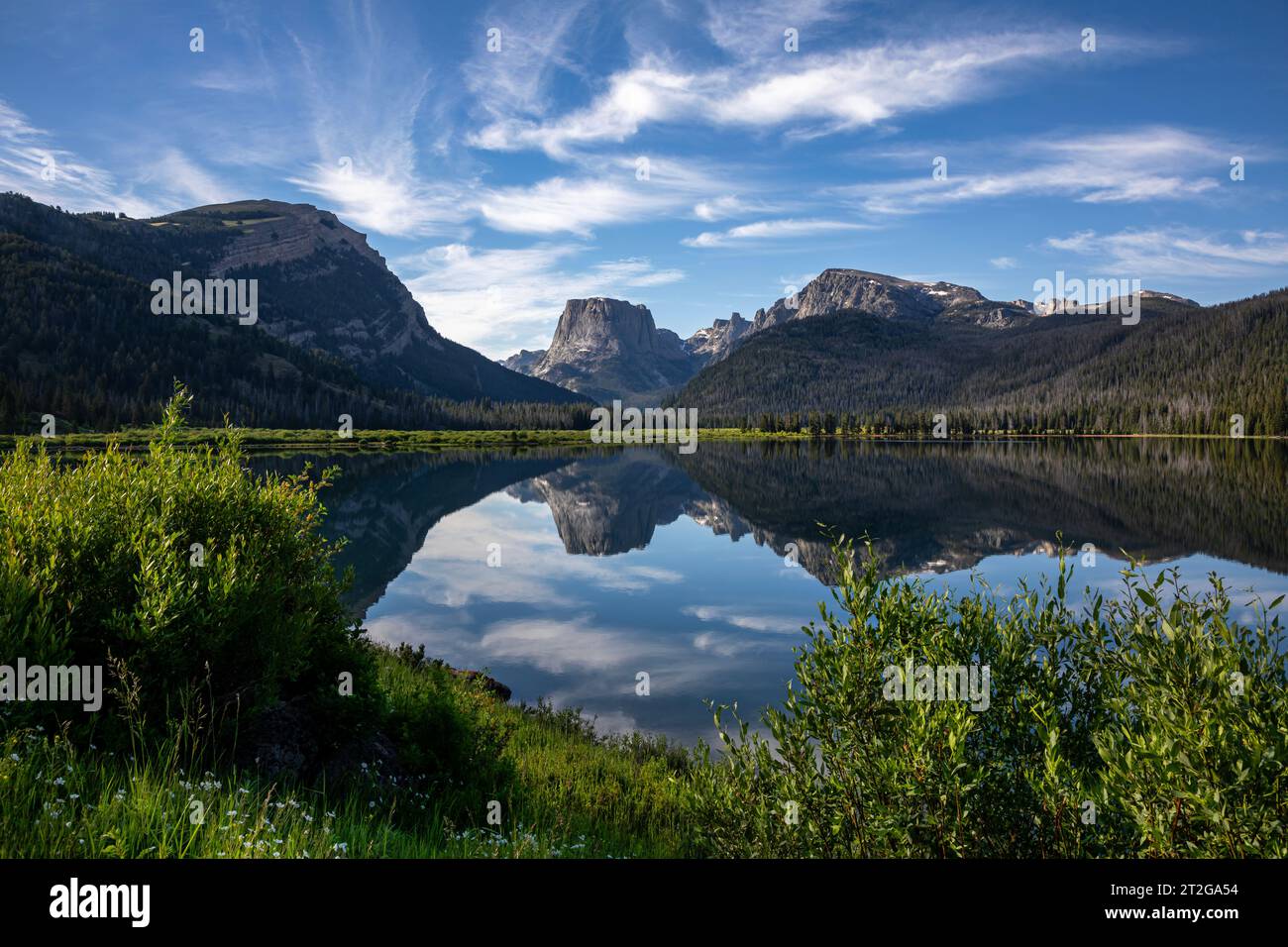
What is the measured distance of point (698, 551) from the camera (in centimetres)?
5709

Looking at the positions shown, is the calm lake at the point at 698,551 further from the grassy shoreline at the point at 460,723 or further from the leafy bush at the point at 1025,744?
the grassy shoreline at the point at 460,723

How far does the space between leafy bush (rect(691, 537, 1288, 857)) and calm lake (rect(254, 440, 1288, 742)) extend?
4.73ft

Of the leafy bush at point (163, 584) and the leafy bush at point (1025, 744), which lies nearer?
the leafy bush at point (1025, 744)

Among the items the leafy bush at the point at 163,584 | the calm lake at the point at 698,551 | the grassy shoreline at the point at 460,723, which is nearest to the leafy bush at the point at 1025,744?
the grassy shoreline at the point at 460,723

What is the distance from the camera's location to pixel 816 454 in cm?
16638

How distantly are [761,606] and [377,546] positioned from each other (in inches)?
1299

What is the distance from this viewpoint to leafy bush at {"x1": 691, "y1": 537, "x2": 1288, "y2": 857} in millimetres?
6266

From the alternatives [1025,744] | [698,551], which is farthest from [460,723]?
[698,551]

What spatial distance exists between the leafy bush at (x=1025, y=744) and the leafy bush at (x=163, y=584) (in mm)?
7096

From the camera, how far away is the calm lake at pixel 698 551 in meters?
28.7

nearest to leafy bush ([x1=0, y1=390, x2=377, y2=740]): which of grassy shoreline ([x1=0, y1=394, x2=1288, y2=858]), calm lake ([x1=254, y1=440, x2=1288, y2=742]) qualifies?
grassy shoreline ([x1=0, y1=394, x2=1288, y2=858])

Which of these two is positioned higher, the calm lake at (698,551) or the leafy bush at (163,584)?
the leafy bush at (163,584)
